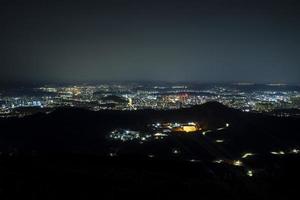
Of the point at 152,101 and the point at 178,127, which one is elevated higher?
the point at 152,101

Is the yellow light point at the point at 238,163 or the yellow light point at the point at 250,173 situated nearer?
the yellow light point at the point at 250,173

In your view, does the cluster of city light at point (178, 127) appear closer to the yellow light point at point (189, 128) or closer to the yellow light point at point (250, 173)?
the yellow light point at point (189, 128)

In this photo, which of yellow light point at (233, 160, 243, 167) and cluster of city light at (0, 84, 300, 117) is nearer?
yellow light point at (233, 160, 243, 167)

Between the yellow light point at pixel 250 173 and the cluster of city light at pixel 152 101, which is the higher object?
the cluster of city light at pixel 152 101

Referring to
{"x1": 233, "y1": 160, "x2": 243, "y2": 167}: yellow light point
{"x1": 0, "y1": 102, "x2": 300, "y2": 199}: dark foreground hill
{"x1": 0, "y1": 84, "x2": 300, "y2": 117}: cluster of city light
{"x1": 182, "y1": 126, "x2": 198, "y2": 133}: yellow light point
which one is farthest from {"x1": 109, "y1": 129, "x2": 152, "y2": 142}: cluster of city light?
{"x1": 0, "y1": 84, "x2": 300, "y2": 117}: cluster of city light

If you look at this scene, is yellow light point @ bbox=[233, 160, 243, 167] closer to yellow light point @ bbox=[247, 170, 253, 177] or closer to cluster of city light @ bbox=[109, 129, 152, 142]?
yellow light point @ bbox=[247, 170, 253, 177]

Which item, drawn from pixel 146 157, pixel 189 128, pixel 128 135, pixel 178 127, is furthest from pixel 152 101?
pixel 146 157

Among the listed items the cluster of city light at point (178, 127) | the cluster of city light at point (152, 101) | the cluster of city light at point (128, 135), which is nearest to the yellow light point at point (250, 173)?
the cluster of city light at point (128, 135)

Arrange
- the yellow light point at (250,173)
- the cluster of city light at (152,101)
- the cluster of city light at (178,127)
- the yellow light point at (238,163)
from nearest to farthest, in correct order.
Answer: the yellow light point at (250,173) → the yellow light point at (238,163) → the cluster of city light at (178,127) → the cluster of city light at (152,101)

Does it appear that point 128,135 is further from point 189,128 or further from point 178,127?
point 189,128
